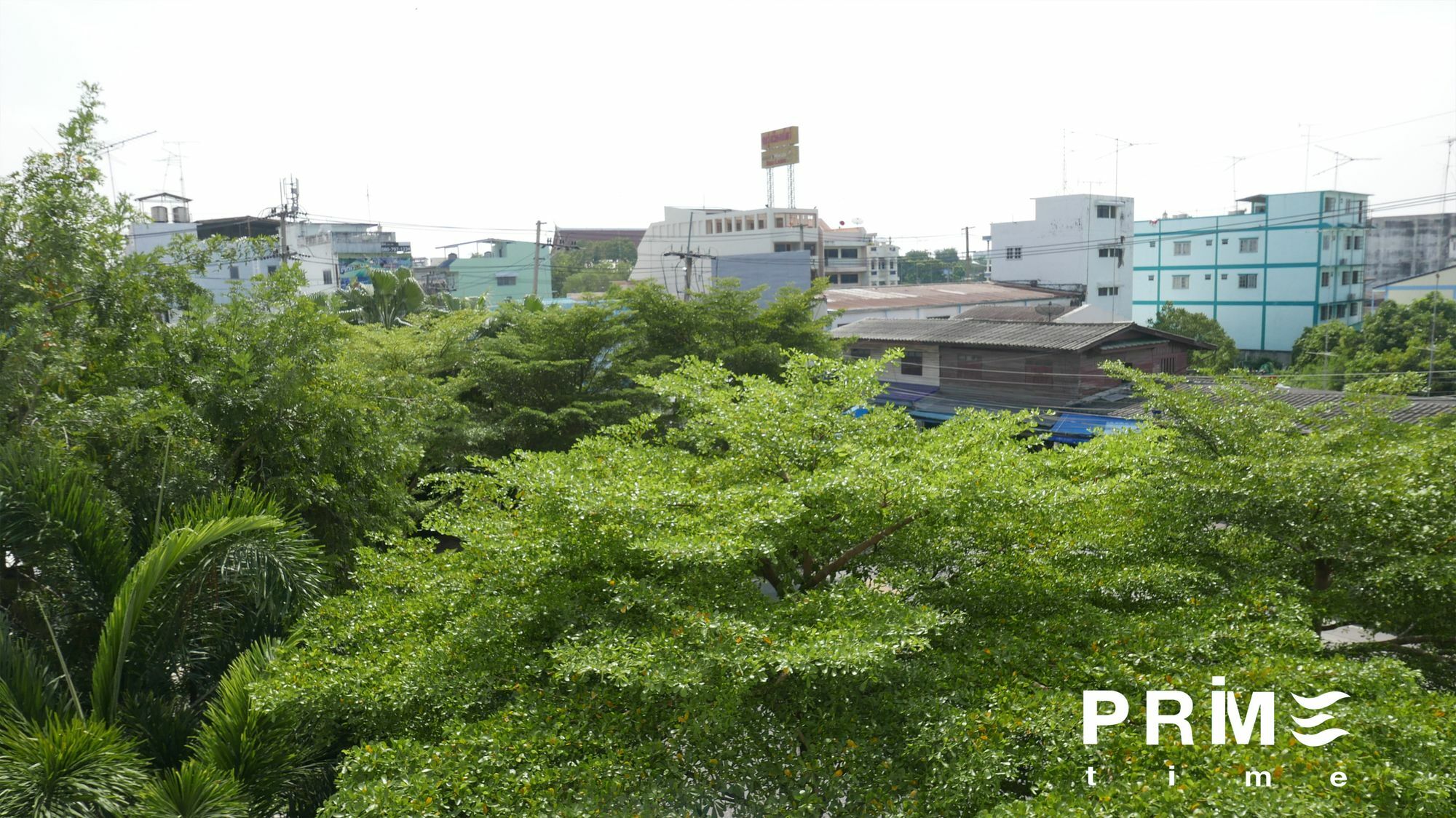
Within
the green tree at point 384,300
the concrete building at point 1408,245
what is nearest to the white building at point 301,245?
the green tree at point 384,300

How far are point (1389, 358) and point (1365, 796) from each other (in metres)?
30.8

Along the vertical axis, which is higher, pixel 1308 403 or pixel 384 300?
pixel 384 300

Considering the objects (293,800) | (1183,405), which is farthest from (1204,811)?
(293,800)

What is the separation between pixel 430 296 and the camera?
96.9 feet

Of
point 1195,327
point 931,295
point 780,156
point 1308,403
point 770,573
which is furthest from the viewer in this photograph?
point 780,156

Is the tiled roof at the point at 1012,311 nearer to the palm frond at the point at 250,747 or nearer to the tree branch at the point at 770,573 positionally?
the tree branch at the point at 770,573

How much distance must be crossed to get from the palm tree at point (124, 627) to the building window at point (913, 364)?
23107 mm

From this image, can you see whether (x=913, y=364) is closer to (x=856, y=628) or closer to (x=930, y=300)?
(x=930, y=300)

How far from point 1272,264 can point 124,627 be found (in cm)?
5083

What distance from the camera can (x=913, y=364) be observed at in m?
29.7

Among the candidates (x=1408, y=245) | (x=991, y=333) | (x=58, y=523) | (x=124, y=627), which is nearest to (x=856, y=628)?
(x=124, y=627)

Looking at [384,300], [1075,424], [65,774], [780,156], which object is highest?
[780,156]

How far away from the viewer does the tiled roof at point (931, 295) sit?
40.3 meters

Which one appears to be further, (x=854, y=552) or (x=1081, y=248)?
(x=1081, y=248)
